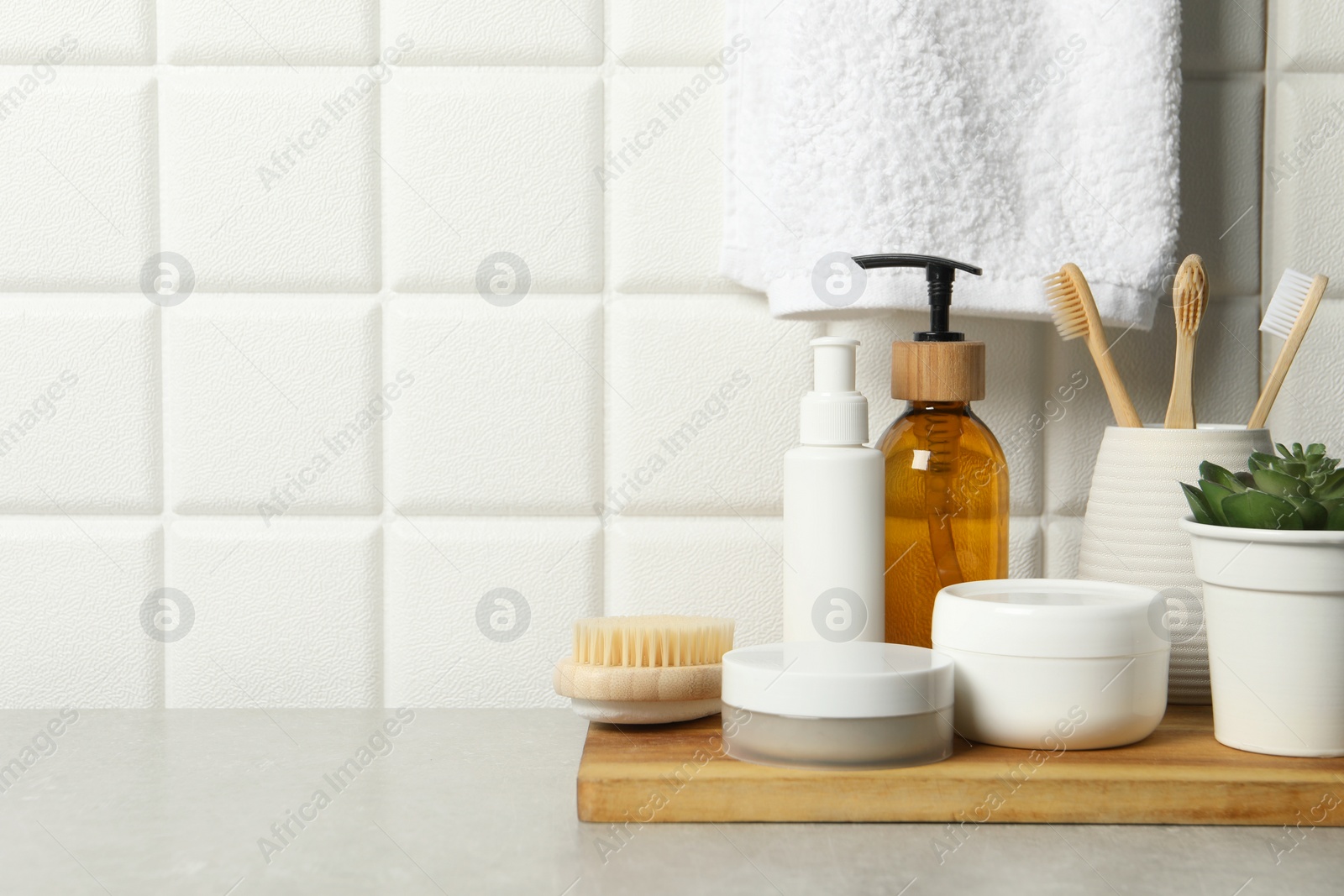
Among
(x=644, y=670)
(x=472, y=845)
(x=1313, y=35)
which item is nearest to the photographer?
(x=472, y=845)

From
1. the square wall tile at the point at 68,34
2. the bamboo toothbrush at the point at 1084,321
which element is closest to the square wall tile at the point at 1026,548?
the bamboo toothbrush at the point at 1084,321

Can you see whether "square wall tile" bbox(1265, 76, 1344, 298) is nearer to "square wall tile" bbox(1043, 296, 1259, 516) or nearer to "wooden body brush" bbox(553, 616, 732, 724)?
"square wall tile" bbox(1043, 296, 1259, 516)

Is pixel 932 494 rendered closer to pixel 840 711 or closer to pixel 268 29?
pixel 840 711

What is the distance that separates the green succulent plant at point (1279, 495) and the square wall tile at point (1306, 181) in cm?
24

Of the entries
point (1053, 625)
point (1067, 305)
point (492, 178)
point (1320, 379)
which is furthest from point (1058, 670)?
point (492, 178)

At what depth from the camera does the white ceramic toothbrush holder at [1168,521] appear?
0.63 metres

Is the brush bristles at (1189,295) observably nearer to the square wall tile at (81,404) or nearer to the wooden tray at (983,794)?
the wooden tray at (983,794)

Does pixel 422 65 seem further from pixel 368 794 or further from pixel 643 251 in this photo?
pixel 368 794

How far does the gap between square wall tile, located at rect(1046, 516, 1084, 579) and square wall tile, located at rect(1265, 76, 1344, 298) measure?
21cm

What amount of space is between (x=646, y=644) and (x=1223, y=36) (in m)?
0.56

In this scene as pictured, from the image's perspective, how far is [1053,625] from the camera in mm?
535

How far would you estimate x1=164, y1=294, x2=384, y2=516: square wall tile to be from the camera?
0.74 m

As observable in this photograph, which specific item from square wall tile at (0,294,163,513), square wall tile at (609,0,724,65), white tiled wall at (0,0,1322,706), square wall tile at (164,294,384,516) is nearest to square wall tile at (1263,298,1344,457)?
white tiled wall at (0,0,1322,706)

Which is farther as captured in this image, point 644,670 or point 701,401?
point 701,401
